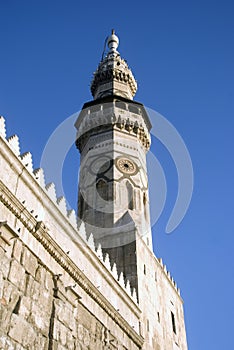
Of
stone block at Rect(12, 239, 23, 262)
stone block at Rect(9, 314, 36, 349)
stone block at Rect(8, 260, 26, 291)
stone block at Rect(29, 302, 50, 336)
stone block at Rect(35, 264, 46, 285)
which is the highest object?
stone block at Rect(12, 239, 23, 262)

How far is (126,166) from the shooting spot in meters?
Answer: 15.2

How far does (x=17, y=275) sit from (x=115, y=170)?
28.7 feet

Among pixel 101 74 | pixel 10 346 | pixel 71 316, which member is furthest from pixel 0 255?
pixel 101 74

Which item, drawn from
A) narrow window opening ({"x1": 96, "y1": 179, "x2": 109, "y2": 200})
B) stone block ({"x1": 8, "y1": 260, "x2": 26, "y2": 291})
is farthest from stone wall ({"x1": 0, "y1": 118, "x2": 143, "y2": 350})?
narrow window opening ({"x1": 96, "y1": 179, "x2": 109, "y2": 200})

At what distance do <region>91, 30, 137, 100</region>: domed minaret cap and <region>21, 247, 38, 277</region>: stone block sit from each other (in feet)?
42.1

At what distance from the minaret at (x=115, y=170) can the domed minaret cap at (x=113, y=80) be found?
47 millimetres

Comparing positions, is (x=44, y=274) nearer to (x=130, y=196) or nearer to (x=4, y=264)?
(x=4, y=264)

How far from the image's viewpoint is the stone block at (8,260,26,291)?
6171 millimetres

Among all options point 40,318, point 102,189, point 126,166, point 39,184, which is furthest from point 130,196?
point 40,318

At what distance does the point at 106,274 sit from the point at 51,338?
2908 millimetres

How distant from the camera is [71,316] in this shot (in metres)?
7.49

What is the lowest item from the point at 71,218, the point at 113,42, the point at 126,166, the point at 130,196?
the point at 71,218

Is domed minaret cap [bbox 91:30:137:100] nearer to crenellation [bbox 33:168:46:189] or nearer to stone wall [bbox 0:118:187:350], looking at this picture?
stone wall [bbox 0:118:187:350]

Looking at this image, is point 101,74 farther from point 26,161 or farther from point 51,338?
point 51,338
